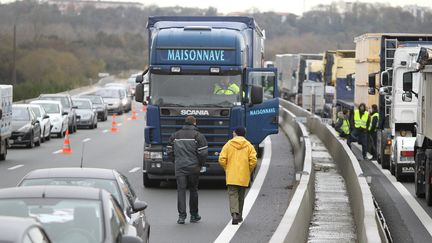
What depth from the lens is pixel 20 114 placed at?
40.1m

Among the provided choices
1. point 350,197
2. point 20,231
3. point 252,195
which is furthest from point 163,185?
point 20,231

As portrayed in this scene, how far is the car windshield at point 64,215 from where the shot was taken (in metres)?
9.74

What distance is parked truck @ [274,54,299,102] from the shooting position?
7949 cm

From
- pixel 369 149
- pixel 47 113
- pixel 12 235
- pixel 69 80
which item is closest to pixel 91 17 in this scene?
pixel 69 80

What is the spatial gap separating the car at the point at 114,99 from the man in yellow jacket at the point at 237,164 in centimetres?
5289

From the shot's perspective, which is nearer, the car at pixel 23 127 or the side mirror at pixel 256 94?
the side mirror at pixel 256 94

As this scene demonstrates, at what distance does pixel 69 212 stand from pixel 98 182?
129 inches

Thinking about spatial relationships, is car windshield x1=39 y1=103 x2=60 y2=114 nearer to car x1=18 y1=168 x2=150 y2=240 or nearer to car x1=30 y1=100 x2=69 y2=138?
car x1=30 y1=100 x2=69 y2=138

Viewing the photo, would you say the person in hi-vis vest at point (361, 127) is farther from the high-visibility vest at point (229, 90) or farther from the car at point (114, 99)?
the car at point (114, 99)

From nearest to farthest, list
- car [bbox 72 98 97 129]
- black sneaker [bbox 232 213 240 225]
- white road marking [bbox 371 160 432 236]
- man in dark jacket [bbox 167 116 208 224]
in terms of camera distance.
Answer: black sneaker [bbox 232 213 240 225] < man in dark jacket [bbox 167 116 208 224] < white road marking [bbox 371 160 432 236] < car [bbox 72 98 97 129]

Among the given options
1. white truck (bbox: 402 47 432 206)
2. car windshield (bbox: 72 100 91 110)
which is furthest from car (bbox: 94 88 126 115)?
white truck (bbox: 402 47 432 206)

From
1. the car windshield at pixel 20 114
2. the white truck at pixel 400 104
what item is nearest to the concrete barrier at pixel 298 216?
the white truck at pixel 400 104

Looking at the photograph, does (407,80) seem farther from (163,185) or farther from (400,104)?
(163,185)

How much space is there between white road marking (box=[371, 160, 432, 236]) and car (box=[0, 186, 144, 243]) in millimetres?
9390
